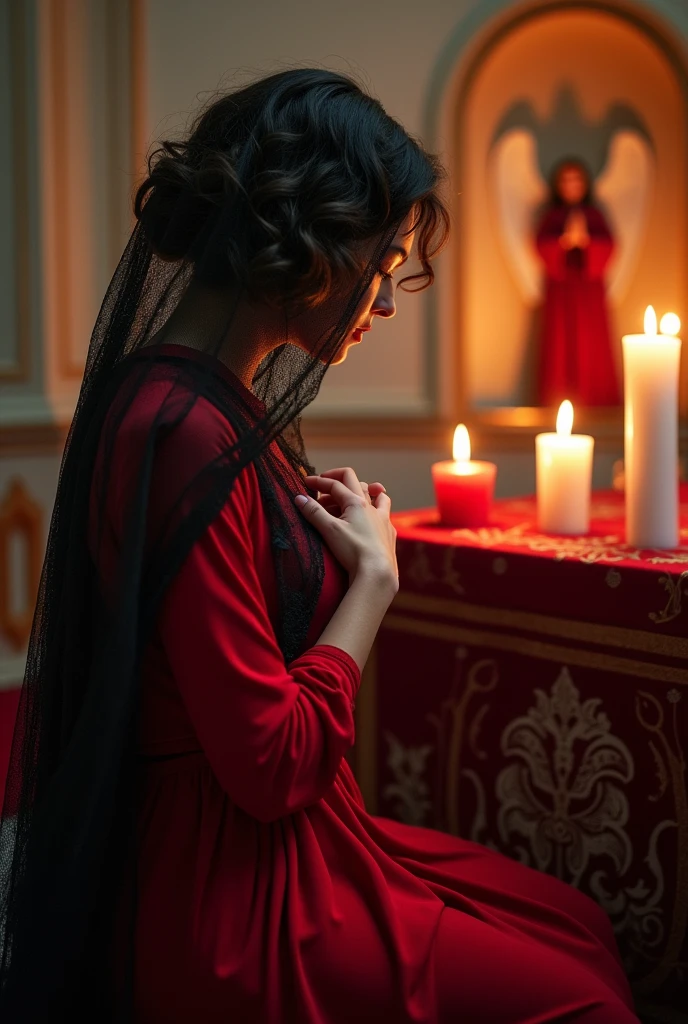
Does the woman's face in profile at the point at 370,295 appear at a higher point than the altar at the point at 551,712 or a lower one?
higher

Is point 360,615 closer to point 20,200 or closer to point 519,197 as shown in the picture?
point 20,200

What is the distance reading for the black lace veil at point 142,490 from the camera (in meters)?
0.88

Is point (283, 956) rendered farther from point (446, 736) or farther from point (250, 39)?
point (250, 39)

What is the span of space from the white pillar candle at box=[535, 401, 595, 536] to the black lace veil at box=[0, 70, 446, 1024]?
51 centimetres

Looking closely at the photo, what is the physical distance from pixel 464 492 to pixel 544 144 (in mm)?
2922

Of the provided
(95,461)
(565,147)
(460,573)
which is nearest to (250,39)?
(565,147)

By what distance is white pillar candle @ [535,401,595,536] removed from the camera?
1451mm

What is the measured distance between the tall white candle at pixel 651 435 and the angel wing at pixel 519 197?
282cm

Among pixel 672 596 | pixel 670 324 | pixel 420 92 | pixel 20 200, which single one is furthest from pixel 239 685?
pixel 420 92

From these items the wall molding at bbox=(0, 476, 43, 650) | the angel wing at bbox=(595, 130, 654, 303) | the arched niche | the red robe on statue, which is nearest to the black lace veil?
the wall molding at bbox=(0, 476, 43, 650)

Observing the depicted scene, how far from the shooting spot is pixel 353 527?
1.05 m

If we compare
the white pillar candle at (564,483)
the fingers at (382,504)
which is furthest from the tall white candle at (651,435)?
the fingers at (382,504)

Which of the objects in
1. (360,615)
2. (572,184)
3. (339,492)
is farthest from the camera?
(572,184)

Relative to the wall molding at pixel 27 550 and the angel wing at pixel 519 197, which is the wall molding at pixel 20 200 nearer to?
the wall molding at pixel 27 550
